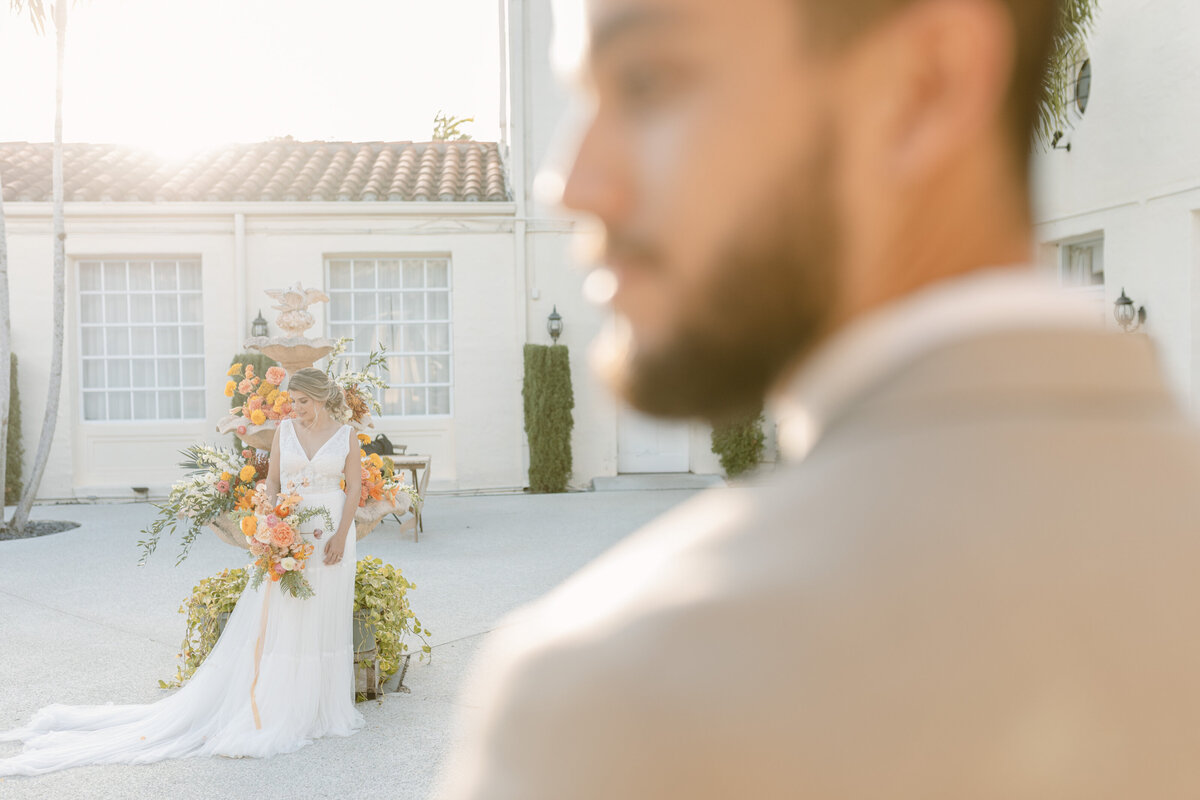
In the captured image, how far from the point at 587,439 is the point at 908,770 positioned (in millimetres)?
14300

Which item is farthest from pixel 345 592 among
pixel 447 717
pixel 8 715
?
pixel 8 715

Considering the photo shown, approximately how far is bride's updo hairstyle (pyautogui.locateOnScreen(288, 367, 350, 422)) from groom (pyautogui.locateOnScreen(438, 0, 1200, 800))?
18.3ft

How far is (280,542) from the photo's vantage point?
17.7 ft

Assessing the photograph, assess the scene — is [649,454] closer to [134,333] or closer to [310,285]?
[310,285]

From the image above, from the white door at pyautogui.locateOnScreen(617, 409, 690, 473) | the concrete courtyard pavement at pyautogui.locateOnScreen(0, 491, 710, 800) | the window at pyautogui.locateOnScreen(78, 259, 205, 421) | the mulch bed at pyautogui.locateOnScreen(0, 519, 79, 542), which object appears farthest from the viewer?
the white door at pyautogui.locateOnScreen(617, 409, 690, 473)

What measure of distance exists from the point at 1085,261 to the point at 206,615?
33.1 feet

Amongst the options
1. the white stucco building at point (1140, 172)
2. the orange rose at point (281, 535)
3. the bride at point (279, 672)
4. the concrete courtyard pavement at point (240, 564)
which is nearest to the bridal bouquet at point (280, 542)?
the orange rose at point (281, 535)

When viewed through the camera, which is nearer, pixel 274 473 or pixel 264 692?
pixel 264 692

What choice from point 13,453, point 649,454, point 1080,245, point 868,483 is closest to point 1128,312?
point 1080,245

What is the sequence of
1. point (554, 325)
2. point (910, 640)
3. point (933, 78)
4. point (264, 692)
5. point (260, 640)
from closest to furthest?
point (910, 640) < point (933, 78) < point (264, 692) < point (260, 640) < point (554, 325)

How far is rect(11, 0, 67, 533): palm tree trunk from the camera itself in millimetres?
11539

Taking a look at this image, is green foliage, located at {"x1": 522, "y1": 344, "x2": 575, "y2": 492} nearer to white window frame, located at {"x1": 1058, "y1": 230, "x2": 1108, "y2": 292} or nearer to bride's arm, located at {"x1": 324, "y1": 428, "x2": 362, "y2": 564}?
white window frame, located at {"x1": 1058, "y1": 230, "x2": 1108, "y2": 292}

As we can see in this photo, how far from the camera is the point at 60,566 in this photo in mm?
9648

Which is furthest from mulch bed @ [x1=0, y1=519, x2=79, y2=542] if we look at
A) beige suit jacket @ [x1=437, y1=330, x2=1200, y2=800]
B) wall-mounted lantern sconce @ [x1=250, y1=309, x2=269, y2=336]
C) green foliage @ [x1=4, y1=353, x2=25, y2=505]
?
beige suit jacket @ [x1=437, y1=330, x2=1200, y2=800]
